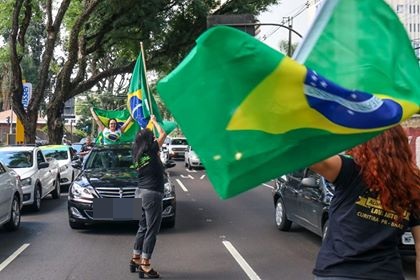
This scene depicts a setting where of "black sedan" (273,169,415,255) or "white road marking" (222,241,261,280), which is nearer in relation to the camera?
"white road marking" (222,241,261,280)

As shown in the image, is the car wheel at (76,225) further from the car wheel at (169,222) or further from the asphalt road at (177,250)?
the car wheel at (169,222)

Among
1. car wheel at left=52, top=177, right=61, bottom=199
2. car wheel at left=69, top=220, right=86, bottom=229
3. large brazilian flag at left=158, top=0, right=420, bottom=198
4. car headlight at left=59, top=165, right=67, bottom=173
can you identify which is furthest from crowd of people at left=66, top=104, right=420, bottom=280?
car headlight at left=59, top=165, right=67, bottom=173

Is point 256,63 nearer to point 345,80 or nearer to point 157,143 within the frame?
point 345,80

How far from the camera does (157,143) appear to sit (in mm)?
6895

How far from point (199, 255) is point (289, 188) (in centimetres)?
237

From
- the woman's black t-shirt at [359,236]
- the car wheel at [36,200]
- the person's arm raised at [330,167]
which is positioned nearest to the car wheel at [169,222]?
the car wheel at [36,200]

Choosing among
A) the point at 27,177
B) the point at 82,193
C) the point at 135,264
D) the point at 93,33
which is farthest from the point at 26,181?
the point at 93,33

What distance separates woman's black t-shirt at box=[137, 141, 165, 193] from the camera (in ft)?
22.1

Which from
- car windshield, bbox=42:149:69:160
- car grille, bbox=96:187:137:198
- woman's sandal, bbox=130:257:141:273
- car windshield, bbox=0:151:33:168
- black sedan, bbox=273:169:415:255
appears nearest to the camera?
woman's sandal, bbox=130:257:141:273

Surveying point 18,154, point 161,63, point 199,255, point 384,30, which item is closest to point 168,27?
point 161,63

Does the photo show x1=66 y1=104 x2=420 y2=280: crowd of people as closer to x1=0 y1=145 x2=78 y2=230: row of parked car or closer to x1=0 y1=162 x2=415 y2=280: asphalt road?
x1=0 y1=162 x2=415 y2=280: asphalt road

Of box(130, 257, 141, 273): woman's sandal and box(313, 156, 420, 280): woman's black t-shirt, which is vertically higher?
box(313, 156, 420, 280): woman's black t-shirt

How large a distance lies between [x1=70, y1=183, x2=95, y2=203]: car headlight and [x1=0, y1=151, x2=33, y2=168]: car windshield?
12.1 ft

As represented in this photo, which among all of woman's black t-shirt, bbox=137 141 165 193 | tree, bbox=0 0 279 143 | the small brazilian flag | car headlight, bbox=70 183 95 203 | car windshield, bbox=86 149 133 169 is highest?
tree, bbox=0 0 279 143
